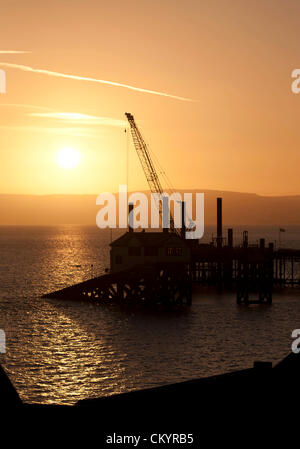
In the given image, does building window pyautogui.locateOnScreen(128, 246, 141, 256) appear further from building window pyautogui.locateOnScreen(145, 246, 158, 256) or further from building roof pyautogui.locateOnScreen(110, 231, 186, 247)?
building window pyautogui.locateOnScreen(145, 246, 158, 256)

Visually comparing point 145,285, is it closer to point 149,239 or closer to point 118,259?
point 118,259

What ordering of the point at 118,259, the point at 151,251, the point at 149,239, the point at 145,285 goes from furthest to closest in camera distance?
the point at 118,259 → the point at 149,239 → the point at 151,251 → the point at 145,285

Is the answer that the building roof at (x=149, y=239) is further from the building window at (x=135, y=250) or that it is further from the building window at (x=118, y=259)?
the building window at (x=118, y=259)

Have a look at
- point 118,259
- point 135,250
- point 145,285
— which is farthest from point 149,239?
point 145,285

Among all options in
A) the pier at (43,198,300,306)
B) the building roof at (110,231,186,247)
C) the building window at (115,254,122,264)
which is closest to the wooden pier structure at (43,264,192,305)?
the pier at (43,198,300,306)

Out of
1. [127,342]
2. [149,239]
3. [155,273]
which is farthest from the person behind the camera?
[149,239]

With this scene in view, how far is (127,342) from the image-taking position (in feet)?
177

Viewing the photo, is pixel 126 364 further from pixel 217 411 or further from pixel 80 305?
pixel 80 305

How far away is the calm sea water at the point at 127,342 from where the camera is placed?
40625mm

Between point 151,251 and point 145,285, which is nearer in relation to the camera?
point 145,285

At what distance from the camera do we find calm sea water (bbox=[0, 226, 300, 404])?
40625 millimetres

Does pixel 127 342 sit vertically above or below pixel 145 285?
below

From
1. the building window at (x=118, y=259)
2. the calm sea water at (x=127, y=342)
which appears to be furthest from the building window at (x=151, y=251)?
the calm sea water at (x=127, y=342)
